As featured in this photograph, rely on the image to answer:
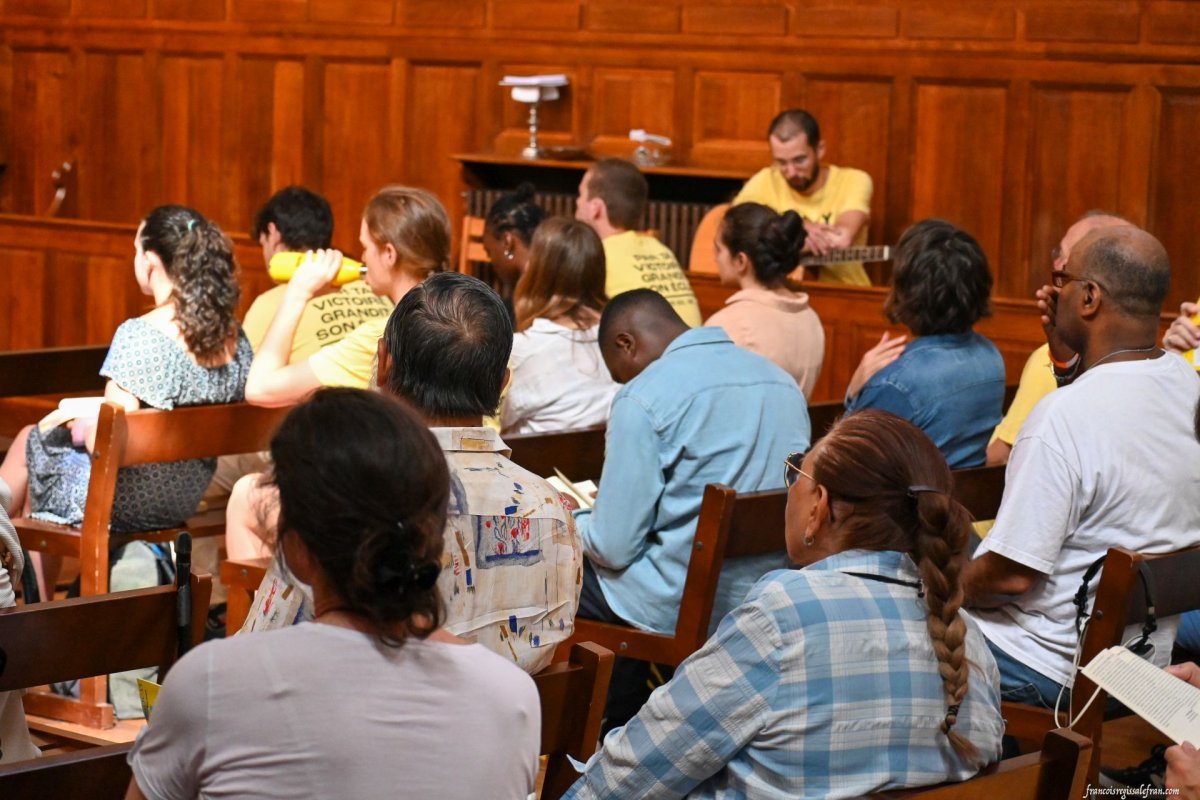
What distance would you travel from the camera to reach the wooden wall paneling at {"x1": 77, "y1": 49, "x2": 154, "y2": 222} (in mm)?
9375

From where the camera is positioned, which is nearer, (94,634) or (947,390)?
(94,634)

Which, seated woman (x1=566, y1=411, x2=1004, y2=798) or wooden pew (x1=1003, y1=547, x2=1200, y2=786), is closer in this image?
seated woman (x1=566, y1=411, x2=1004, y2=798)

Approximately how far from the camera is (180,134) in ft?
A: 30.5

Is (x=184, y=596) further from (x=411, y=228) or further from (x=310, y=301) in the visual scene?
(x=310, y=301)

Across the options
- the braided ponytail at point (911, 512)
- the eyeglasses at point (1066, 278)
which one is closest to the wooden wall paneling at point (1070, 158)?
the eyeglasses at point (1066, 278)

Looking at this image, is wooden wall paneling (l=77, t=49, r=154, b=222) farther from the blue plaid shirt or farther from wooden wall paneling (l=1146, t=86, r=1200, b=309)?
the blue plaid shirt

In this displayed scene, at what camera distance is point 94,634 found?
2.33 metres

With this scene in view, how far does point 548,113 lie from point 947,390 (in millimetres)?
4792

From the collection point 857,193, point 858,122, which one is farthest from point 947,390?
point 858,122

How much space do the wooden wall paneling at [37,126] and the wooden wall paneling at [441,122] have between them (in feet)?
8.04

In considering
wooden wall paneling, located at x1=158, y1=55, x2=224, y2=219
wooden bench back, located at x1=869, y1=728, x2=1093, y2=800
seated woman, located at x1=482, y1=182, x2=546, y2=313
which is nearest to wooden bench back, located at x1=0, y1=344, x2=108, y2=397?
seated woman, located at x1=482, y1=182, x2=546, y2=313

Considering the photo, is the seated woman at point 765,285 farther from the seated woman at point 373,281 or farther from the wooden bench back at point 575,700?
the wooden bench back at point 575,700

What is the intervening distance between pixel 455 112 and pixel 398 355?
627 cm

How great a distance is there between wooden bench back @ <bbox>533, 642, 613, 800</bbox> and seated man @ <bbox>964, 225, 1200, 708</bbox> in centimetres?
101
